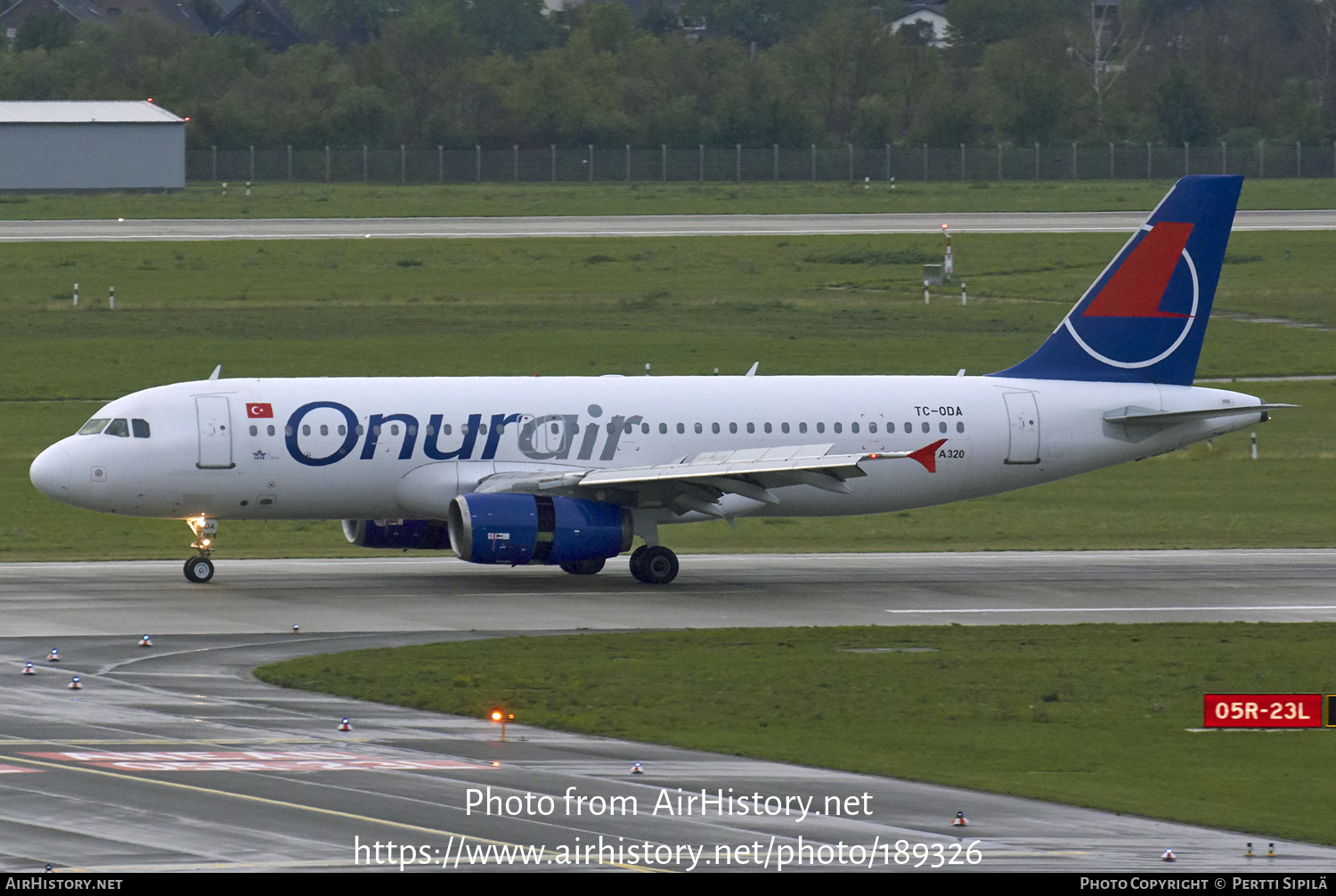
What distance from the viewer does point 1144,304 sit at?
139 ft

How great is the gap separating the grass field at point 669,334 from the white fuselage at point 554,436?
195 inches

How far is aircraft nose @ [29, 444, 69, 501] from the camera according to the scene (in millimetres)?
37500

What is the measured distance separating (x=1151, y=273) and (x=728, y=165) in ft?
257

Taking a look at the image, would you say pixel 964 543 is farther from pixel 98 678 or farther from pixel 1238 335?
pixel 1238 335

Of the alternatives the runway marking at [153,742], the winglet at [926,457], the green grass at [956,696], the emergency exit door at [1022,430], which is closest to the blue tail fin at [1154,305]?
the emergency exit door at [1022,430]

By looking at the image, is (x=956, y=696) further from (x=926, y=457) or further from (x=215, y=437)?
(x=215, y=437)

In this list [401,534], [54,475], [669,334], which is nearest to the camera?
[54,475]

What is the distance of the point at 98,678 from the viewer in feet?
89.9

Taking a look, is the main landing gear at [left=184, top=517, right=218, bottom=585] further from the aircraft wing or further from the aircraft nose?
the aircraft wing

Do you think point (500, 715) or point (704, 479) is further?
point (704, 479)

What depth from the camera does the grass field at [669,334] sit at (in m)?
47.7

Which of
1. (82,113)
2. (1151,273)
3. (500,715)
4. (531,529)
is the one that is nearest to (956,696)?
→ (500,715)

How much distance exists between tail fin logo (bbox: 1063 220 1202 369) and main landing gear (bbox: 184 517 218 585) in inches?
729
